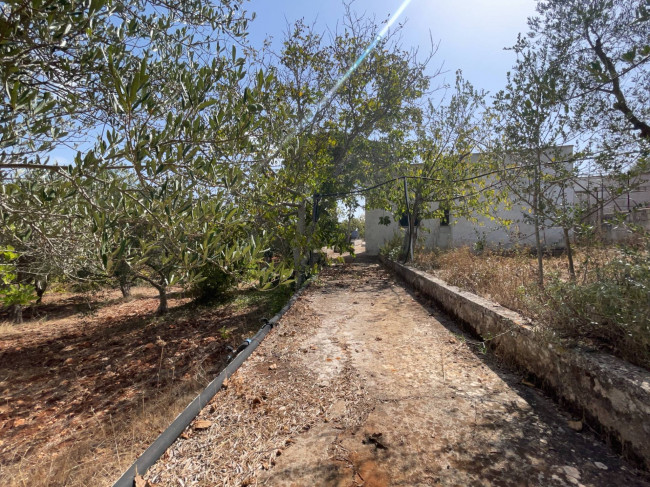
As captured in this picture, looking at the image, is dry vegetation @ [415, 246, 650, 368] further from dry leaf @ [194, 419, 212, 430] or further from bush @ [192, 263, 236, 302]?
bush @ [192, 263, 236, 302]

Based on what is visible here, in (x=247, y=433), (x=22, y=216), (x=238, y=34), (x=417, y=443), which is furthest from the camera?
(x=238, y=34)

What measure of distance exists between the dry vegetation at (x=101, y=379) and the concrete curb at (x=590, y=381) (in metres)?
3.25

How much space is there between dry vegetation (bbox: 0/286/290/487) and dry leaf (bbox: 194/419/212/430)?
60 centimetres

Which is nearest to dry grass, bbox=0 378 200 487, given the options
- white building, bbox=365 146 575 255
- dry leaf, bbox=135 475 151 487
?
dry leaf, bbox=135 475 151 487

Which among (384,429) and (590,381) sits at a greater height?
(590,381)

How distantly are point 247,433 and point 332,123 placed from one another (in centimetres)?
852

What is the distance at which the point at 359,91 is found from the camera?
949 cm

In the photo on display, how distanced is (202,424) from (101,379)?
468 cm

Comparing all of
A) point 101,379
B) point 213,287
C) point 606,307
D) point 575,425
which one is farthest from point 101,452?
point 213,287

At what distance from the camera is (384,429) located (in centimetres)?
243

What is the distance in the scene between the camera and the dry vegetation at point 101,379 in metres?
3.27

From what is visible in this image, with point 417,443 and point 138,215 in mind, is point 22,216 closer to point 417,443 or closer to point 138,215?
point 138,215

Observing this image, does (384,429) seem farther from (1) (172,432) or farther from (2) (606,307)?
(2) (606,307)

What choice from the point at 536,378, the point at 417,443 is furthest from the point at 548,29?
the point at 417,443
